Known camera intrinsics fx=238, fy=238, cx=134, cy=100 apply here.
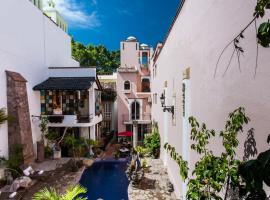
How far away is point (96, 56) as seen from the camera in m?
48.3

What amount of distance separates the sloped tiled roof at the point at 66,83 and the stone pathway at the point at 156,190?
334 inches

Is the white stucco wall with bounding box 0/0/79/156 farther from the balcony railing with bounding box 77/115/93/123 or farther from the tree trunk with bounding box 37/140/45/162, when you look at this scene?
the balcony railing with bounding box 77/115/93/123

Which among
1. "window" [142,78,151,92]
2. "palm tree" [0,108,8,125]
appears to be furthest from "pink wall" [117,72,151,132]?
"palm tree" [0,108,8,125]

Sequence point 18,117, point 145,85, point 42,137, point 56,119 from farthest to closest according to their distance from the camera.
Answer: point 145,85 < point 56,119 < point 42,137 < point 18,117

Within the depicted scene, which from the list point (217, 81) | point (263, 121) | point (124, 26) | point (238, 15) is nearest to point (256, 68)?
point (263, 121)

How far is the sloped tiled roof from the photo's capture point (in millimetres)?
18141

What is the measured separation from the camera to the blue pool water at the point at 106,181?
36.9 feet

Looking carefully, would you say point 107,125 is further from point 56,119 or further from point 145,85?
point 56,119

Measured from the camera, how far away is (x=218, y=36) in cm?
475

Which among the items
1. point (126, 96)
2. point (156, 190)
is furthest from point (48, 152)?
point (126, 96)

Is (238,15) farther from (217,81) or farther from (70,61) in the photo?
(70,61)

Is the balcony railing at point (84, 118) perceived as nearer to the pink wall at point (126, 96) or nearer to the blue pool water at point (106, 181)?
the blue pool water at point (106, 181)

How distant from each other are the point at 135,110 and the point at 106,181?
13.7 m

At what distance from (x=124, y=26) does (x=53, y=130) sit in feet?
71.0
